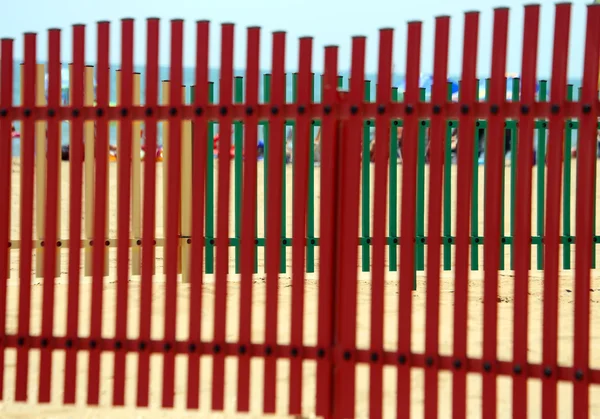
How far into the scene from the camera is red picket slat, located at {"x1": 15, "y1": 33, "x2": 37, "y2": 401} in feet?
12.7

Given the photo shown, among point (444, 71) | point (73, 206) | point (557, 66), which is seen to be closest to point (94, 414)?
point (73, 206)

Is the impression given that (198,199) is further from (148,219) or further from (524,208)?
(524,208)

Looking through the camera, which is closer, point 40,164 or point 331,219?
point 331,219

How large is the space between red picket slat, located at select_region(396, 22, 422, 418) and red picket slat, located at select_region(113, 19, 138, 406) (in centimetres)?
127

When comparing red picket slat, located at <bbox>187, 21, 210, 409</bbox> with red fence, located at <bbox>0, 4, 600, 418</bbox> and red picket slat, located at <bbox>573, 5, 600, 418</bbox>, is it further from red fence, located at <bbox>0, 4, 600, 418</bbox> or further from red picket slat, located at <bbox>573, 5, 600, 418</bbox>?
red picket slat, located at <bbox>573, 5, 600, 418</bbox>

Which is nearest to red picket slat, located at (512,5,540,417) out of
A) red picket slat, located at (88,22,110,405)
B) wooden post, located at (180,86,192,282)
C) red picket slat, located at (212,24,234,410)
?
red picket slat, located at (212,24,234,410)

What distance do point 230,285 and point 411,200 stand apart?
4.34 meters

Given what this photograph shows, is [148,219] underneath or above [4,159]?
underneath

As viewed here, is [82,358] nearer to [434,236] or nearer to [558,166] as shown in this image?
[434,236]

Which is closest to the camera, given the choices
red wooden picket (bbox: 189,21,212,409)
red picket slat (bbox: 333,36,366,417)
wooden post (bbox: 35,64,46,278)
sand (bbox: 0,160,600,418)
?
red picket slat (bbox: 333,36,366,417)

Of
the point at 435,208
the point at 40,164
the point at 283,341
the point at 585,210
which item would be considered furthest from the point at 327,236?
the point at 40,164

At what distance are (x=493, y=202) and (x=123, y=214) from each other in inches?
67.5

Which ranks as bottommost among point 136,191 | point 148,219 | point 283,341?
point 283,341

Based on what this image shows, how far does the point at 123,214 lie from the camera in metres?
3.88
